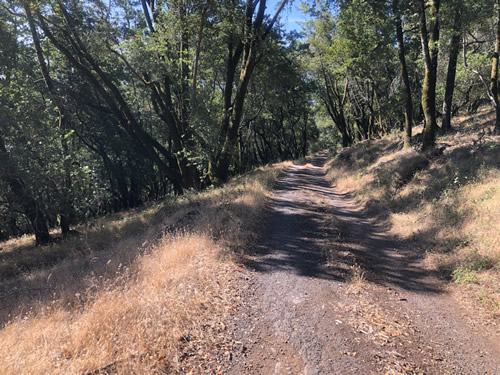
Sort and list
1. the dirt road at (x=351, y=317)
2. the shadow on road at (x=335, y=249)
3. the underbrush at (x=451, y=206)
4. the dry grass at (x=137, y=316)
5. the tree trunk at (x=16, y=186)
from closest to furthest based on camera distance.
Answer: the dry grass at (x=137, y=316)
the dirt road at (x=351, y=317)
the underbrush at (x=451, y=206)
the shadow on road at (x=335, y=249)
the tree trunk at (x=16, y=186)

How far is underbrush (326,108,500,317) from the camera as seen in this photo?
4.90 metres

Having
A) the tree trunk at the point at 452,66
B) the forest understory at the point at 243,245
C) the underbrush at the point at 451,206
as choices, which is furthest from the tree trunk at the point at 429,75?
the tree trunk at the point at 452,66

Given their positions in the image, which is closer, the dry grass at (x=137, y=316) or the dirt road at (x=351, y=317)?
the dry grass at (x=137, y=316)

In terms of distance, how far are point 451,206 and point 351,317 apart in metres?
4.82

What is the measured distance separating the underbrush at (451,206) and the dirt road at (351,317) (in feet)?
1.52

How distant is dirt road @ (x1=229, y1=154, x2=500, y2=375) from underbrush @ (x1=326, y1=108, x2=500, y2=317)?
0.46 meters

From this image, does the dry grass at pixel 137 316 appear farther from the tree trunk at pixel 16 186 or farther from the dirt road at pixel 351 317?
the tree trunk at pixel 16 186

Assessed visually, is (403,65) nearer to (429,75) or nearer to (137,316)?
(429,75)

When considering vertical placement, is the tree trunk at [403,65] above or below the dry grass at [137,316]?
above

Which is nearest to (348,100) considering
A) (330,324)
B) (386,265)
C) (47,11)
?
(47,11)

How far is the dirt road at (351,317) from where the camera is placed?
3162mm

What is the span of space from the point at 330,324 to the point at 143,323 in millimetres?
2385

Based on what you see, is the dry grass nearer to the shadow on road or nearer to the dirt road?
the dirt road

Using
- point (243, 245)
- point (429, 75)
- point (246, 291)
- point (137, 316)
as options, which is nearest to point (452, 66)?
point (429, 75)
